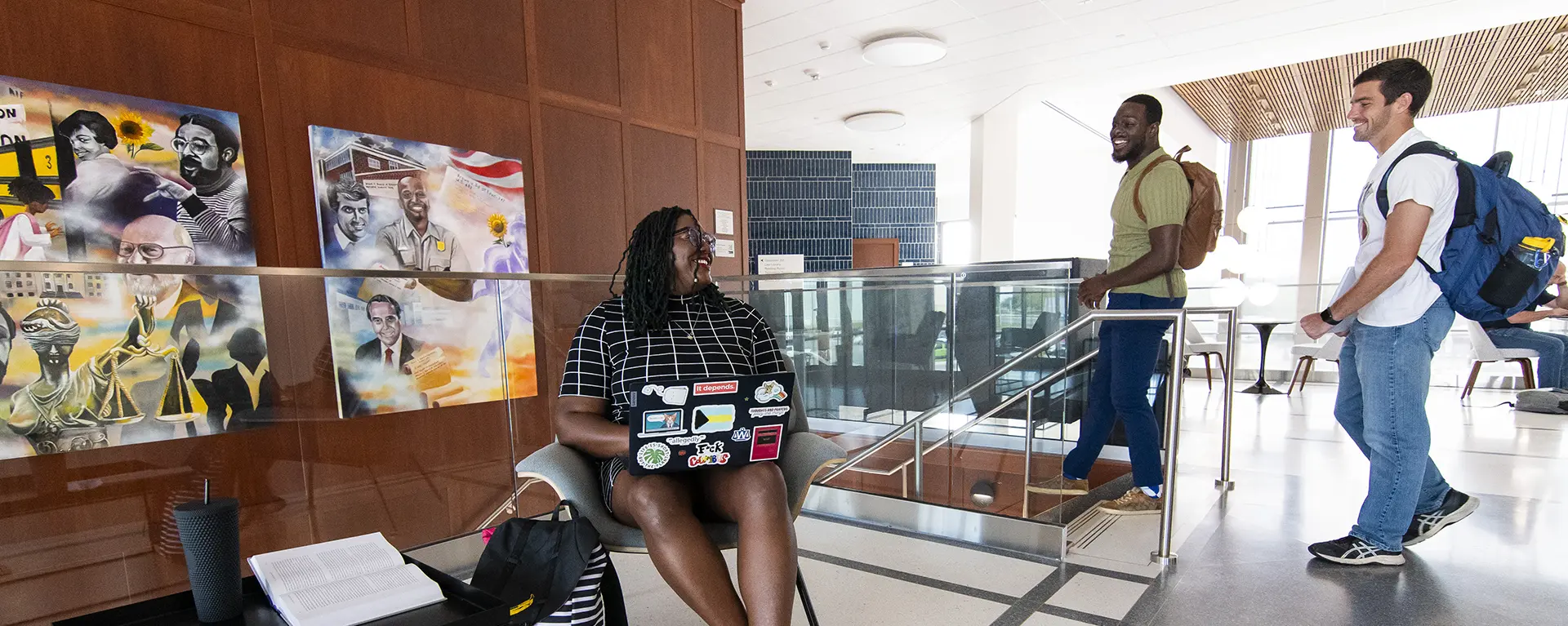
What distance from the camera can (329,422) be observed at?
6.24 feet

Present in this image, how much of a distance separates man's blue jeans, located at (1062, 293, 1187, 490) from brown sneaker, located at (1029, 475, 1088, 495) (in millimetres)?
32

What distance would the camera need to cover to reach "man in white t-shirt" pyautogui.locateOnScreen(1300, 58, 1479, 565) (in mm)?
1853

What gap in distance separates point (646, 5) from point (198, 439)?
3670 mm

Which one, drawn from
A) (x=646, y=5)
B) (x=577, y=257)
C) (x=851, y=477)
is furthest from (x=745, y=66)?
(x=851, y=477)

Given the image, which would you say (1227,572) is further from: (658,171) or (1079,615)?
(658,171)

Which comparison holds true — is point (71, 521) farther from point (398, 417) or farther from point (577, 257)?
point (577, 257)

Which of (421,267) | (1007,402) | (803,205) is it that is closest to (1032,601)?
(1007,402)

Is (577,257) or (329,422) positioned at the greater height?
(577,257)

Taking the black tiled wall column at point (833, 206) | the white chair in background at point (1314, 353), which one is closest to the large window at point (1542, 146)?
the white chair in background at point (1314, 353)

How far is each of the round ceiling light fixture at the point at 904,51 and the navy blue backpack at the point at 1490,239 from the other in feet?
14.0

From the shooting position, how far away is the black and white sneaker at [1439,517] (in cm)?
216

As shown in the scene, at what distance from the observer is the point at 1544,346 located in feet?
16.4

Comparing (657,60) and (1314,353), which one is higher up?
(657,60)

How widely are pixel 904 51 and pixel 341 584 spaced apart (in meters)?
5.70
